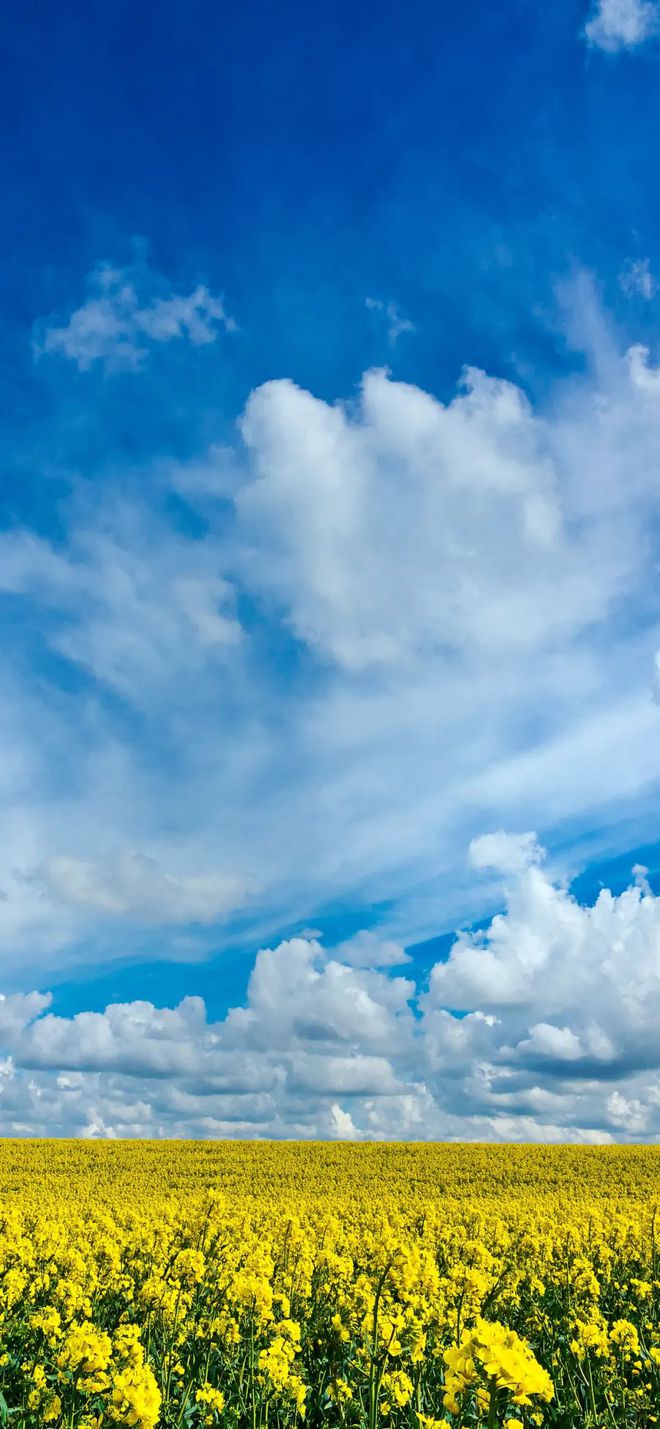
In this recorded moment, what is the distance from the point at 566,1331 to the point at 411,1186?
27324 millimetres

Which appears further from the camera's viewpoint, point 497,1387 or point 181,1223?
point 181,1223

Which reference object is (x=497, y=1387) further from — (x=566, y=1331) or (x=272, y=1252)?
(x=272, y=1252)

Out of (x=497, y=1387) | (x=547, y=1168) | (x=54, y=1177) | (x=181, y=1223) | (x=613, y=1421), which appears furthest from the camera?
(x=547, y=1168)

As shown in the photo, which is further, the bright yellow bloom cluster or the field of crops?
the field of crops

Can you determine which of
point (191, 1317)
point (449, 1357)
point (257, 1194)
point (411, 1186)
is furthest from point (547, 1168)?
point (449, 1357)

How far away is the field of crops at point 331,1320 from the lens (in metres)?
5.31

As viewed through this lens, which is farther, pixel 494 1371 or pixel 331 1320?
pixel 331 1320

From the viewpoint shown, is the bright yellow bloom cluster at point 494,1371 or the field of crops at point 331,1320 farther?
the field of crops at point 331,1320

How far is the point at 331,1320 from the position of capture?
907cm

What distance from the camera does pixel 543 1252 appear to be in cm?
1466

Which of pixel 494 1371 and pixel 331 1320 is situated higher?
pixel 494 1371

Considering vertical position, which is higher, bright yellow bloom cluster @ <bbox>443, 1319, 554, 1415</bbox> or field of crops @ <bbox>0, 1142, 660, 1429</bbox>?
bright yellow bloom cluster @ <bbox>443, 1319, 554, 1415</bbox>

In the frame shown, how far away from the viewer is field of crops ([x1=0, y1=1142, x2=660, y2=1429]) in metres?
5.31

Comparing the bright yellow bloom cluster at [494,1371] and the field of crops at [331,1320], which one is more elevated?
the bright yellow bloom cluster at [494,1371]
